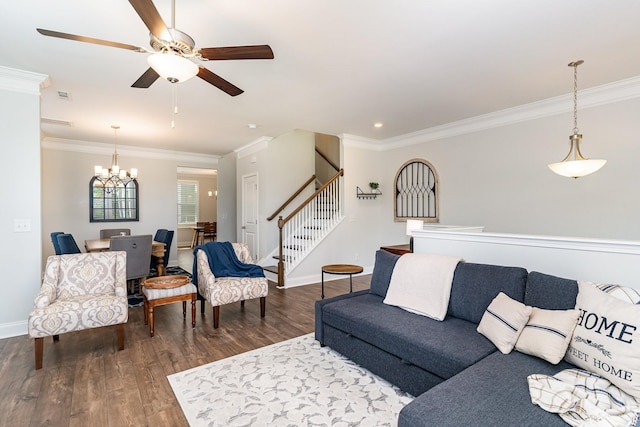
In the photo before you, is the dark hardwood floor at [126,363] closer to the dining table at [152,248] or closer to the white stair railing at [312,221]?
the dining table at [152,248]

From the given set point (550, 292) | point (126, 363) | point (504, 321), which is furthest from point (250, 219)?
point (550, 292)

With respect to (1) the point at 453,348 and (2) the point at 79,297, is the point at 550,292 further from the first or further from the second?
(2) the point at 79,297

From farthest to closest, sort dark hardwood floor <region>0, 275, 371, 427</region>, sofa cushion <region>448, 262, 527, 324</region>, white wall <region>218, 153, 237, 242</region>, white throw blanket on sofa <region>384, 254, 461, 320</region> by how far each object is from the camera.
A: white wall <region>218, 153, 237, 242</region> → white throw blanket on sofa <region>384, 254, 461, 320</region> → sofa cushion <region>448, 262, 527, 324</region> → dark hardwood floor <region>0, 275, 371, 427</region>

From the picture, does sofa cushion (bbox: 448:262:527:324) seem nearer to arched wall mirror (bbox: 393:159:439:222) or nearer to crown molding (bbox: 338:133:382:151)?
arched wall mirror (bbox: 393:159:439:222)

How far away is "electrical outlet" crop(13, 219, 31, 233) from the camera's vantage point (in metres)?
3.31

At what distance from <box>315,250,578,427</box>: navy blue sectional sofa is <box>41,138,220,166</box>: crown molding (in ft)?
20.9

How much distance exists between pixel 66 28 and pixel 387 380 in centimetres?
388

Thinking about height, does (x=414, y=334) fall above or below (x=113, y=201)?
below

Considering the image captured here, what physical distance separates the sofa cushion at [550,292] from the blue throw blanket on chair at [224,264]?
9.59ft

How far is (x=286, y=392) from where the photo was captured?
88.1 inches

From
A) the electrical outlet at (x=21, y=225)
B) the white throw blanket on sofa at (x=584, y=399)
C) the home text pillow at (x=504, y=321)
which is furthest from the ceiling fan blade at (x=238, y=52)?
the electrical outlet at (x=21, y=225)

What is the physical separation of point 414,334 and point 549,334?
0.79 m

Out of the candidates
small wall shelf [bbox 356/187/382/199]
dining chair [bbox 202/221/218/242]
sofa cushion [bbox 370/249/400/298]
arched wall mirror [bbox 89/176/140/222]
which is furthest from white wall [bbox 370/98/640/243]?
dining chair [bbox 202/221/218/242]

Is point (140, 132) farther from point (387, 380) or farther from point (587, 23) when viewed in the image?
point (587, 23)
